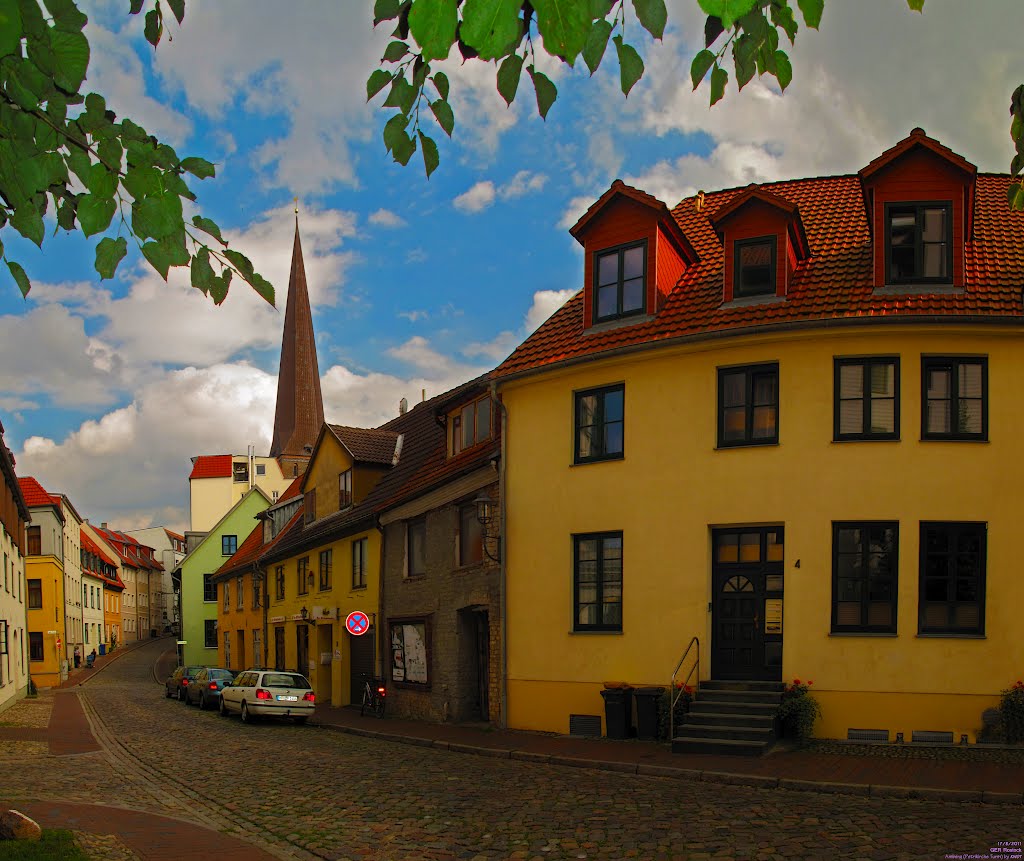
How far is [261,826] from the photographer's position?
39.1ft

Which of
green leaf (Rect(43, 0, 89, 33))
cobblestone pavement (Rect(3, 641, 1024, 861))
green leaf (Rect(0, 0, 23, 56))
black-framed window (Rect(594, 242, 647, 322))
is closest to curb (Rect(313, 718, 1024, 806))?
cobblestone pavement (Rect(3, 641, 1024, 861))

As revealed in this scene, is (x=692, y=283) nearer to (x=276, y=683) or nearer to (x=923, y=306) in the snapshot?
(x=923, y=306)

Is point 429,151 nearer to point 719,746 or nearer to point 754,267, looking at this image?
point 719,746

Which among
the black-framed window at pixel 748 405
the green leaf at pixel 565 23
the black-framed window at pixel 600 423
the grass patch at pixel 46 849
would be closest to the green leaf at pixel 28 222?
the green leaf at pixel 565 23

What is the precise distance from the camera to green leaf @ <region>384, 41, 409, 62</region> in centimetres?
504

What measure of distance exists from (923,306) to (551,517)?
7.68 metres

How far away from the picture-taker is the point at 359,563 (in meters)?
31.7

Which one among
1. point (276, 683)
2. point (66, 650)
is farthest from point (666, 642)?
point (66, 650)

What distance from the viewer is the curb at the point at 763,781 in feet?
41.6

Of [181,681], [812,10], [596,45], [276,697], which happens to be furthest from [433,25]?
[181,681]

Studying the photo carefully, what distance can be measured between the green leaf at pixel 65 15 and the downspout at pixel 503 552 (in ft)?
58.0

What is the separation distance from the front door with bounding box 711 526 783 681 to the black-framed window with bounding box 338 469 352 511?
16.9m

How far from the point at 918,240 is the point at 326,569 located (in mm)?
22089

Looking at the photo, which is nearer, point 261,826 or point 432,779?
point 261,826
